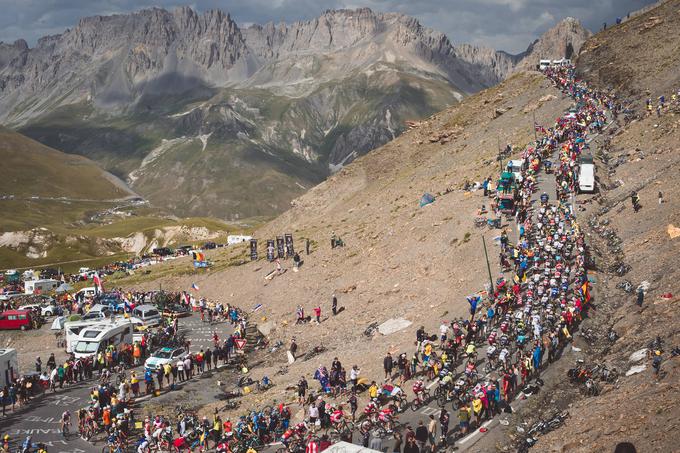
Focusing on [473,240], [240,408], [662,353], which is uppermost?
[473,240]

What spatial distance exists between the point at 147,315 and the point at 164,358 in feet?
54.1

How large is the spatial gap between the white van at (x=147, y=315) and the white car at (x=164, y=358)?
1465cm

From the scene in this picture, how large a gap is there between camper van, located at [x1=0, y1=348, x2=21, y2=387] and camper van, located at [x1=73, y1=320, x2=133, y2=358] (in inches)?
233

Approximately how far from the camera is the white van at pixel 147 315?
59.3 meters

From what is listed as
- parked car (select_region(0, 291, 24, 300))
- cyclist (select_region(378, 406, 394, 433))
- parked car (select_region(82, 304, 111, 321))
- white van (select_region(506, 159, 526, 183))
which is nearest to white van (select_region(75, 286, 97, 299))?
parked car (select_region(0, 291, 24, 300))

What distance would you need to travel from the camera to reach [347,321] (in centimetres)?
5116

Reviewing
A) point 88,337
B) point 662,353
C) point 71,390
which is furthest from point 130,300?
point 662,353

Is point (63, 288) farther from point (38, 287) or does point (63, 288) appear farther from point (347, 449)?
point (347, 449)

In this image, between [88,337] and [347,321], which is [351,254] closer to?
[347,321]

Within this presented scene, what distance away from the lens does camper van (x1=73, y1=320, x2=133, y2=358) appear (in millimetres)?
46875

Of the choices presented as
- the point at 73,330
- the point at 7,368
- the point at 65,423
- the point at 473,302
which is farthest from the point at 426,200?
the point at 65,423

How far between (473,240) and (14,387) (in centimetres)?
3420

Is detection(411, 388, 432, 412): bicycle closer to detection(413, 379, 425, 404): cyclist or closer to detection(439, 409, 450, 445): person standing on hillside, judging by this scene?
detection(413, 379, 425, 404): cyclist

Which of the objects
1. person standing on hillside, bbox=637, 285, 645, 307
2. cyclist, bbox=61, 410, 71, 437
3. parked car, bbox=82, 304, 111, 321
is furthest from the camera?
parked car, bbox=82, 304, 111, 321
